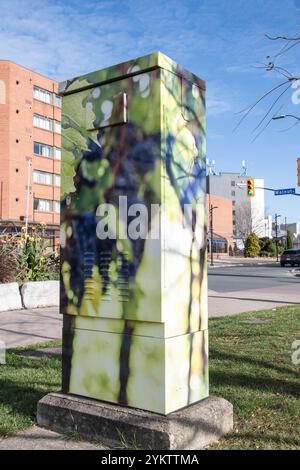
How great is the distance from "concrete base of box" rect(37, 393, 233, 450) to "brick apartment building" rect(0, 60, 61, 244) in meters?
40.4

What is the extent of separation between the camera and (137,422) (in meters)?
3.27

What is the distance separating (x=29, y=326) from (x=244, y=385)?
201 inches

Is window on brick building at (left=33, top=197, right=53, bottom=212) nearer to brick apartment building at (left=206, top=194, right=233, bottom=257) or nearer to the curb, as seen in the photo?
brick apartment building at (left=206, top=194, right=233, bottom=257)

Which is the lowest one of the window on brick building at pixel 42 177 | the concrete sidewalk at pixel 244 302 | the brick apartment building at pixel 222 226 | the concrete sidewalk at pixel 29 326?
the concrete sidewalk at pixel 244 302

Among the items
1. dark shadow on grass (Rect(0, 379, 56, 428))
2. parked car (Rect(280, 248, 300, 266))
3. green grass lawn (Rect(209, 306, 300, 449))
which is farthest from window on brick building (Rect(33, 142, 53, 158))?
dark shadow on grass (Rect(0, 379, 56, 428))

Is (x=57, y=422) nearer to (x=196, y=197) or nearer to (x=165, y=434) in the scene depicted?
(x=165, y=434)

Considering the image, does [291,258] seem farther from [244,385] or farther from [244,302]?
[244,385]

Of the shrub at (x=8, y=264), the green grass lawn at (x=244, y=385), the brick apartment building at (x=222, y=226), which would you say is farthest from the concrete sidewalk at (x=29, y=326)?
the brick apartment building at (x=222, y=226)

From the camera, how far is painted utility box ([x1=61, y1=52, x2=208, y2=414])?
3326 mm

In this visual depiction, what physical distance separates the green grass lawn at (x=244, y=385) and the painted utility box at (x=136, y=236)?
53 centimetres

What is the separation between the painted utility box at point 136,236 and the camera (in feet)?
10.9

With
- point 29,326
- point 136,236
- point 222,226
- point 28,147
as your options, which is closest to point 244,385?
point 136,236

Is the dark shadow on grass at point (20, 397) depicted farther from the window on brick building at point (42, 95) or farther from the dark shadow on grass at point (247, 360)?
the window on brick building at point (42, 95)
